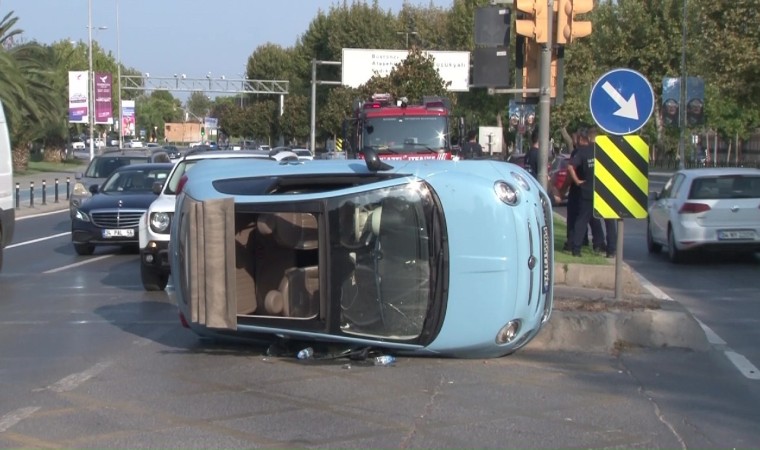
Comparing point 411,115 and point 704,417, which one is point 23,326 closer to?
point 704,417

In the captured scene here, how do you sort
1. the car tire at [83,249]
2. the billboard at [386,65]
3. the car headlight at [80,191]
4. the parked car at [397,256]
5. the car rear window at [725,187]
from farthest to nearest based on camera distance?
the billboard at [386,65]
the car headlight at [80,191]
the car tire at [83,249]
the car rear window at [725,187]
the parked car at [397,256]

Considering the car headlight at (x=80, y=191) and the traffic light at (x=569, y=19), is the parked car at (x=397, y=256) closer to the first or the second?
the traffic light at (x=569, y=19)

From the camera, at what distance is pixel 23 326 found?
442 inches

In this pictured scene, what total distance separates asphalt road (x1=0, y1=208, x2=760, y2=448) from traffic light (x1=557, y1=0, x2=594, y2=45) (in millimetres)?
4810

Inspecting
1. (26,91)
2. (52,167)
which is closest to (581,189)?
(26,91)

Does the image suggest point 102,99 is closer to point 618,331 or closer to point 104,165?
point 104,165

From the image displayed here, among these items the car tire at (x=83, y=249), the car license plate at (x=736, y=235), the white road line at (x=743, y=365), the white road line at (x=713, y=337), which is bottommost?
the car tire at (x=83, y=249)

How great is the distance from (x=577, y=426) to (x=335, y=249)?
2.50 metres

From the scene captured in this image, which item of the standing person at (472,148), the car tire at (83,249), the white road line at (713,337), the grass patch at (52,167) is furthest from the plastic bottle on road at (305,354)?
the grass patch at (52,167)

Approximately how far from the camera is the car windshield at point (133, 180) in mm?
19797

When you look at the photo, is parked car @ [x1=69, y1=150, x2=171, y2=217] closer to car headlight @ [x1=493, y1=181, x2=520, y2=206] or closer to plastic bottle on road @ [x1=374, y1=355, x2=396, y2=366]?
plastic bottle on road @ [x1=374, y1=355, x2=396, y2=366]

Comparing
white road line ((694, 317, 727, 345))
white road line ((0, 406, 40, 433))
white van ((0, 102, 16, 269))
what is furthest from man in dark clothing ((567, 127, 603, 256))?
white road line ((0, 406, 40, 433))

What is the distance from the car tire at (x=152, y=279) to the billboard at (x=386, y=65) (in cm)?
3539

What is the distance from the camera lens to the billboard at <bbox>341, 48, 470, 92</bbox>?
159 ft
